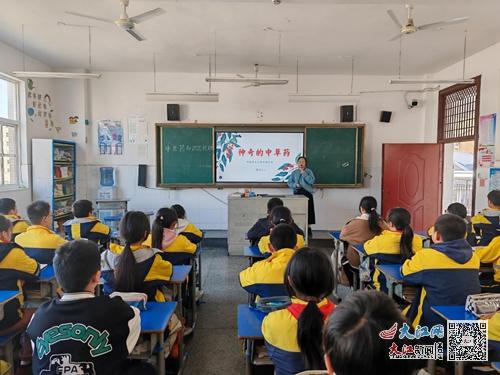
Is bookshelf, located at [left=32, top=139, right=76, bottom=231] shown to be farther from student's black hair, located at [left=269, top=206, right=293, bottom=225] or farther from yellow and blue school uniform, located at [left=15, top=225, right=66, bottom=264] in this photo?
student's black hair, located at [left=269, top=206, right=293, bottom=225]

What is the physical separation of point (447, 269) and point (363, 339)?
5.38 ft

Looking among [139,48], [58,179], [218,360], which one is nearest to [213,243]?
[58,179]

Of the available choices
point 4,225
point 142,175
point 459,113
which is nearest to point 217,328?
point 4,225

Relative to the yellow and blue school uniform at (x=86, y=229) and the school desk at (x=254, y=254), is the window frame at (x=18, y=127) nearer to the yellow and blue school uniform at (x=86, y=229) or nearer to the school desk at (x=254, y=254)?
the yellow and blue school uniform at (x=86, y=229)

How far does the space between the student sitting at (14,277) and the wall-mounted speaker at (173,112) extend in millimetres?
4663

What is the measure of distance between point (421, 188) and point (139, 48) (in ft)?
18.2

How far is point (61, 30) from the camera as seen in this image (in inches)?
186

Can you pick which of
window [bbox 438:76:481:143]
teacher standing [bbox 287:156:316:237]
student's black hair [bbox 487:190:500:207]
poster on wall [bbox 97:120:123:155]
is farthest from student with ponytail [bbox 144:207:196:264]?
window [bbox 438:76:481:143]

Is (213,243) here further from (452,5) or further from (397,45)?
(452,5)

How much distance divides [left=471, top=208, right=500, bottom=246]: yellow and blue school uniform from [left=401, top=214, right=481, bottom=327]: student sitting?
1.73 meters

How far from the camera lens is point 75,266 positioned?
141cm

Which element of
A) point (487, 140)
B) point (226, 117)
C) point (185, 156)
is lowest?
point (185, 156)

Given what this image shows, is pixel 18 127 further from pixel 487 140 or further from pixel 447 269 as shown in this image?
pixel 487 140

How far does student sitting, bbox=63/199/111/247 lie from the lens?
3.74 m
